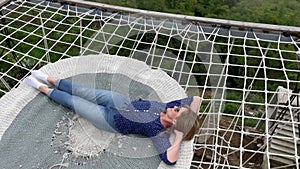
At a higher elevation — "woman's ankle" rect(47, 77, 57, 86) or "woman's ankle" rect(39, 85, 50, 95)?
"woman's ankle" rect(47, 77, 57, 86)

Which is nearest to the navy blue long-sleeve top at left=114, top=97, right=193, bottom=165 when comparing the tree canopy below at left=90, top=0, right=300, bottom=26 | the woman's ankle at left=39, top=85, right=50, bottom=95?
the woman's ankle at left=39, top=85, right=50, bottom=95

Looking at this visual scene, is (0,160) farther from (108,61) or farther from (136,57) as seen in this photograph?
(136,57)

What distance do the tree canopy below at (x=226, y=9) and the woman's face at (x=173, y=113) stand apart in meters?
2.04

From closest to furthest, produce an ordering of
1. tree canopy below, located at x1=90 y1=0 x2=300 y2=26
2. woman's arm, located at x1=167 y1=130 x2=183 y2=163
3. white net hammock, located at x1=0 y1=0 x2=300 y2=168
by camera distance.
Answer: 1. woman's arm, located at x1=167 y1=130 x2=183 y2=163
2. white net hammock, located at x1=0 y1=0 x2=300 y2=168
3. tree canopy below, located at x1=90 y1=0 x2=300 y2=26

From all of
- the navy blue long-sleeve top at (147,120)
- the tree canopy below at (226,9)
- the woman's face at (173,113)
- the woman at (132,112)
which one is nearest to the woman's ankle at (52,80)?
the woman at (132,112)

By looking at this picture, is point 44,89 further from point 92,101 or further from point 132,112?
point 132,112

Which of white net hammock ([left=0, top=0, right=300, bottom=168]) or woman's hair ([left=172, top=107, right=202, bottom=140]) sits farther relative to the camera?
white net hammock ([left=0, top=0, right=300, bottom=168])

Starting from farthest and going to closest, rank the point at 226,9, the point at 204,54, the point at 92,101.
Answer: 1. the point at 226,9
2. the point at 204,54
3. the point at 92,101

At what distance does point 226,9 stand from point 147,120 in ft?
8.03

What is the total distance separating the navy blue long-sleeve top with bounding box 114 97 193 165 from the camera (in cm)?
148

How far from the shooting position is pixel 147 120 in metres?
1.56

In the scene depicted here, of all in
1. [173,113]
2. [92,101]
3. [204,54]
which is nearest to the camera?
[173,113]

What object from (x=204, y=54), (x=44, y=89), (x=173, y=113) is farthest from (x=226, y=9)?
(x=44, y=89)

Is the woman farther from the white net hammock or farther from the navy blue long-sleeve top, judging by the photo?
the white net hammock
